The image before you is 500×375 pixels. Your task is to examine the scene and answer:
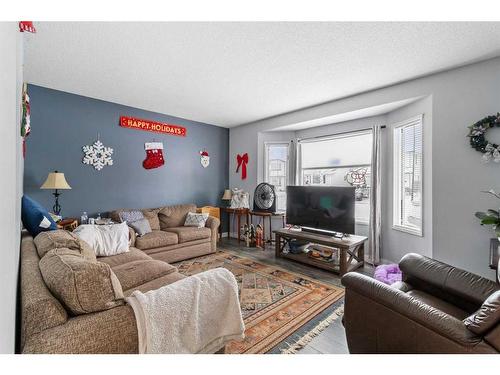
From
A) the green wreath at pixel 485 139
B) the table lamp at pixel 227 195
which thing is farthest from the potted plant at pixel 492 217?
the table lamp at pixel 227 195

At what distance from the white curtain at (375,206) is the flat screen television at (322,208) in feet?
1.66

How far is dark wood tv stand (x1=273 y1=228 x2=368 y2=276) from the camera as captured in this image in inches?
119

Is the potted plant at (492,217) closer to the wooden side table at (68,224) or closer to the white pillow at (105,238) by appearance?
the white pillow at (105,238)

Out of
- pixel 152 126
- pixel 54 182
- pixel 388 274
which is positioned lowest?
pixel 388 274

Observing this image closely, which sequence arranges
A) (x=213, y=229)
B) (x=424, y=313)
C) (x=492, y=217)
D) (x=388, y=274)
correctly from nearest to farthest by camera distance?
(x=424, y=313)
(x=492, y=217)
(x=388, y=274)
(x=213, y=229)

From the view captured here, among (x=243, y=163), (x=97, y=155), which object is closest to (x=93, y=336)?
(x=97, y=155)

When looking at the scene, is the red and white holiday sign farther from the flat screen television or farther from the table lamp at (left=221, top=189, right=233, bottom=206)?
the flat screen television

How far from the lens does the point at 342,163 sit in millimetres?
4125

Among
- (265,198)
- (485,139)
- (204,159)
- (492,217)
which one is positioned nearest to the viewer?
(492,217)

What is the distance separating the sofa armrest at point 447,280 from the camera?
148 cm

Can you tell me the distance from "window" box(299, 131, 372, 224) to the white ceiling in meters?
0.92

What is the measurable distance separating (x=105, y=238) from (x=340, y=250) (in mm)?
2818

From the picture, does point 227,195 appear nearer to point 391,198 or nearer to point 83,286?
point 391,198
